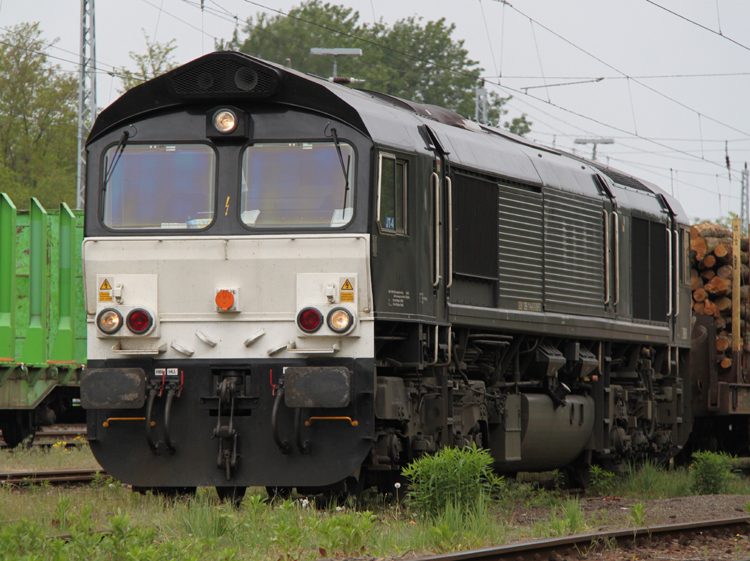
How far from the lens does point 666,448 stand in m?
14.7

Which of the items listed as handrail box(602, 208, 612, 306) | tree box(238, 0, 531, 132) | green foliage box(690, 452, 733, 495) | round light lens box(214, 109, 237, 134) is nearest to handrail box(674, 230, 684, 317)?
handrail box(602, 208, 612, 306)

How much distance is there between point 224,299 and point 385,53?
179ft

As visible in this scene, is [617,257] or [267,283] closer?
[267,283]

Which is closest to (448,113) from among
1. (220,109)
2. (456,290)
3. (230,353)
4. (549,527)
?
(456,290)

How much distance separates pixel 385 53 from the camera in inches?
2434

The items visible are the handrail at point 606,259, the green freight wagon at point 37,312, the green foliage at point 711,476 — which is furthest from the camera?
the green freight wagon at point 37,312

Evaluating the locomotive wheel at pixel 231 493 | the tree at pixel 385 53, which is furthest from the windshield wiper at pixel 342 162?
the tree at pixel 385 53

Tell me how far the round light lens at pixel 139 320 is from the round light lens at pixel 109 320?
9cm

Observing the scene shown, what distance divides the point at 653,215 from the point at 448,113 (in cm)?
437

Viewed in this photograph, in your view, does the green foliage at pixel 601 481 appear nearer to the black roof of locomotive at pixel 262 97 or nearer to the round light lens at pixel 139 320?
the black roof of locomotive at pixel 262 97

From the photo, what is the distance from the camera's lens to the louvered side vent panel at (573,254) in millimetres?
11812

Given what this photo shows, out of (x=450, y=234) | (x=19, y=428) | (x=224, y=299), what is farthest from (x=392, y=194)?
(x=19, y=428)

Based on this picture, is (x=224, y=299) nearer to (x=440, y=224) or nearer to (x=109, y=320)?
(x=109, y=320)

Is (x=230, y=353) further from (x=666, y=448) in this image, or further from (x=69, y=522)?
(x=666, y=448)
